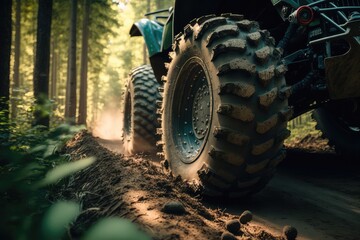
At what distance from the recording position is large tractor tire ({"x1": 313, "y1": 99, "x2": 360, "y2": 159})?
5332 millimetres

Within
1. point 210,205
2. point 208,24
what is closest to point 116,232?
point 210,205

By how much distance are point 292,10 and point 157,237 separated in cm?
255

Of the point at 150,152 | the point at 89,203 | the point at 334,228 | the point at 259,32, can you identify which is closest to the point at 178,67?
the point at 259,32

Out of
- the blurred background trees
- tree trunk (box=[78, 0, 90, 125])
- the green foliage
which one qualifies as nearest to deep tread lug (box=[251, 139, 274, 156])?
the blurred background trees

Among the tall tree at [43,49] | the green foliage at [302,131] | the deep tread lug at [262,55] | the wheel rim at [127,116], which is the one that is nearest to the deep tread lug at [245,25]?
the deep tread lug at [262,55]

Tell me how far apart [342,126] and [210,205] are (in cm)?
362

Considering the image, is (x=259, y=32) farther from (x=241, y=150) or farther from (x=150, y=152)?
(x=150, y=152)

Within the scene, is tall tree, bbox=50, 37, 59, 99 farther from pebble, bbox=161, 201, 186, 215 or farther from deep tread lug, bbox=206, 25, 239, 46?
pebble, bbox=161, 201, 186, 215

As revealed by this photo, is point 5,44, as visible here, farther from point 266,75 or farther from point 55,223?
point 55,223

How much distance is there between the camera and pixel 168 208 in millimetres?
2168

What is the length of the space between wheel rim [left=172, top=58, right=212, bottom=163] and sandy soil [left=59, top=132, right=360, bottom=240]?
40 cm

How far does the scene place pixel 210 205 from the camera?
3.03 meters

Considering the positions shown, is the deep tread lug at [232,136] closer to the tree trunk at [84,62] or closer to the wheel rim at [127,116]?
the wheel rim at [127,116]

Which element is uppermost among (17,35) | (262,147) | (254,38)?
(17,35)
